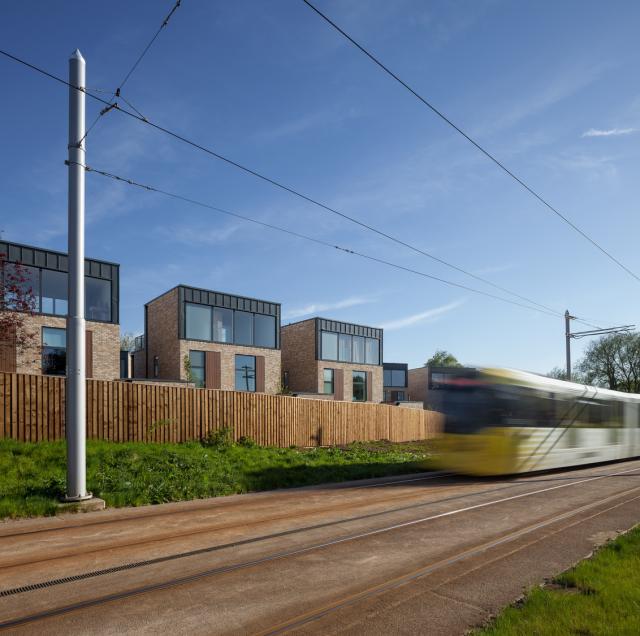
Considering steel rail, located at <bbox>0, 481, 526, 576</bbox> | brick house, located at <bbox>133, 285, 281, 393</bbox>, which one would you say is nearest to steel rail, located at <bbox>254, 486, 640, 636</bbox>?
steel rail, located at <bbox>0, 481, 526, 576</bbox>

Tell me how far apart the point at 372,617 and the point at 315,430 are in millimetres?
17903

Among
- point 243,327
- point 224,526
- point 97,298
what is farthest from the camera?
point 243,327

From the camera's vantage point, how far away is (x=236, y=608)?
472cm

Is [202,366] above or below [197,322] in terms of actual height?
below

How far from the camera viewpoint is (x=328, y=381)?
41812 mm

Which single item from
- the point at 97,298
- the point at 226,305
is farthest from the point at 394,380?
the point at 97,298

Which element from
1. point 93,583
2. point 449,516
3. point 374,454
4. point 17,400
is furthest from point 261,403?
point 93,583

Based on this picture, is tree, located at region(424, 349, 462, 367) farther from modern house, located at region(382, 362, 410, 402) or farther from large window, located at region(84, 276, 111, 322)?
large window, located at region(84, 276, 111, 322)

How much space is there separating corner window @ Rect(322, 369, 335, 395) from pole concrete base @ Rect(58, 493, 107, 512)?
3190 cm

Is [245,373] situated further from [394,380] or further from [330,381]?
[394,380]

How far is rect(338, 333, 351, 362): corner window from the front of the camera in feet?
142

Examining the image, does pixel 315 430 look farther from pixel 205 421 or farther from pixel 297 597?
pixel 297 597

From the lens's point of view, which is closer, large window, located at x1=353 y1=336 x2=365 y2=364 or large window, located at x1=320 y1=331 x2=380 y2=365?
large window, located at x1=320 y1=331 x2=380 y2=365

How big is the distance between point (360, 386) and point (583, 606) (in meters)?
40.0
